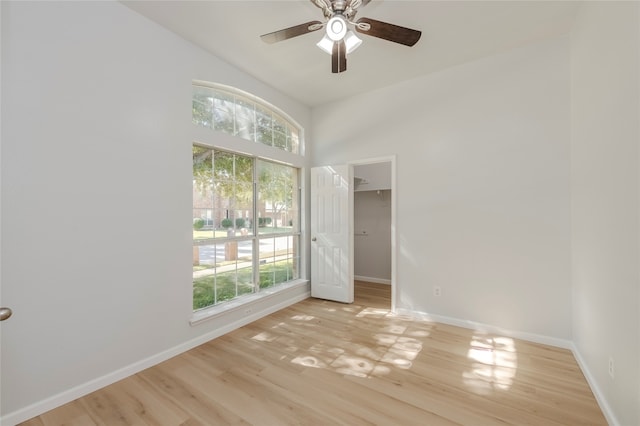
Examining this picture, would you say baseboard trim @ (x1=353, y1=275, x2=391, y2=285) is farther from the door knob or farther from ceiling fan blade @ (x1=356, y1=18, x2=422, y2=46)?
the door knob

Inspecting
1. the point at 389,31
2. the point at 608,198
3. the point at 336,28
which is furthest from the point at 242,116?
the point at 608,198

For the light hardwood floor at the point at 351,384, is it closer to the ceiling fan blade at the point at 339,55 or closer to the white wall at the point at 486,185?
the white wall at the point at 486,185

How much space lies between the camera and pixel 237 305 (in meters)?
3.13

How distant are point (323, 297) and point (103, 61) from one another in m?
3.66

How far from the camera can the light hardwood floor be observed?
1.75 metres

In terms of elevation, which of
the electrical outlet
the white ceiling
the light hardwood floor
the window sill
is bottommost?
the light hardwood floor

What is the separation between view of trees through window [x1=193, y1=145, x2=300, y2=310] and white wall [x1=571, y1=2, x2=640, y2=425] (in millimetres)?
3258

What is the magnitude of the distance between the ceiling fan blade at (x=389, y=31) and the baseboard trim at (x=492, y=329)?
2972mm

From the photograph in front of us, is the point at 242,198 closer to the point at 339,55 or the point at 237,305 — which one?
the point at 237,305

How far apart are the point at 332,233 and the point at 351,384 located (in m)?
2.25

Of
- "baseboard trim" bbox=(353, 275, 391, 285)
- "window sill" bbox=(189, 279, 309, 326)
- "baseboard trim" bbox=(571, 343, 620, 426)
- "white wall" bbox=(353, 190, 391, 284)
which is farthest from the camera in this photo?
"white wall" bbox=(353, 190, 391, 284)

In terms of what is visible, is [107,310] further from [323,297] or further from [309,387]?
[323,297]

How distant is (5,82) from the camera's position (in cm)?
169

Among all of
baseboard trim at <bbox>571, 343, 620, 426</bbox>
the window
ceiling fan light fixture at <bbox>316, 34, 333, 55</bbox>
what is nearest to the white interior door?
the window
